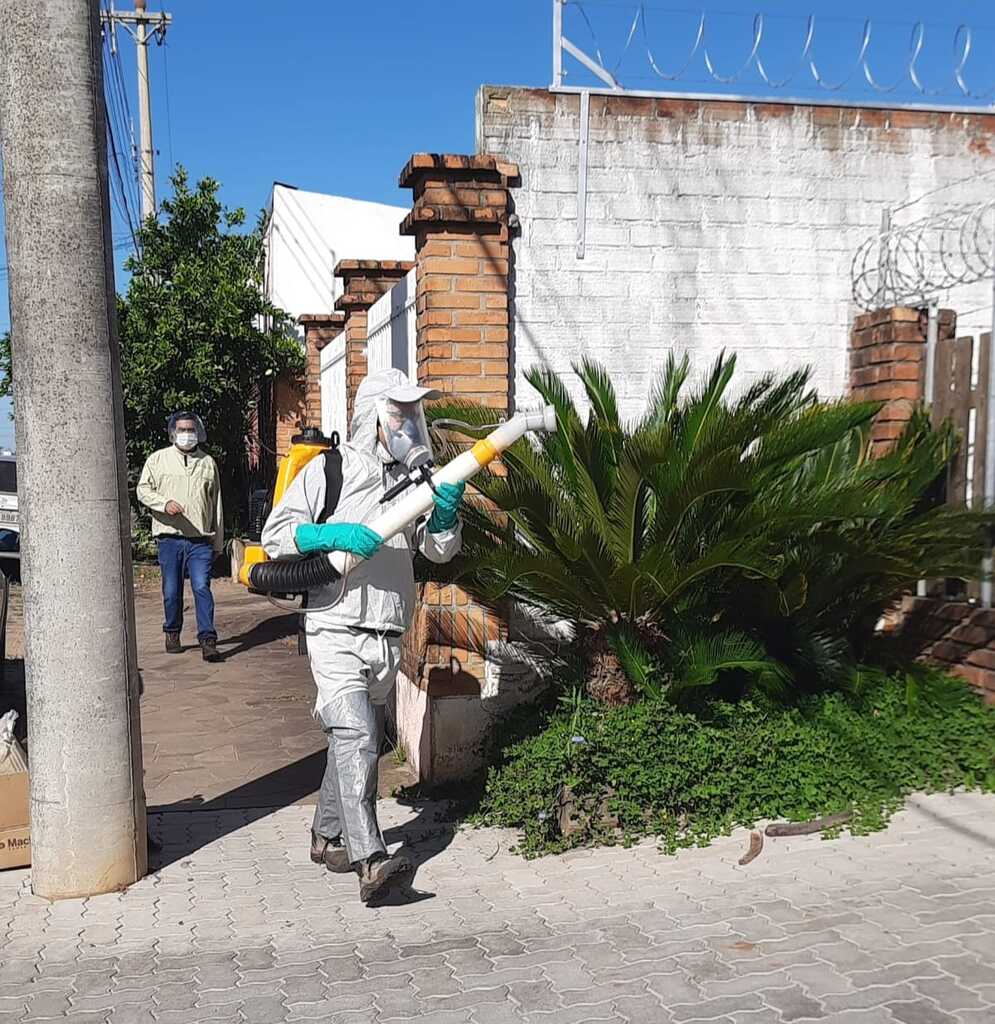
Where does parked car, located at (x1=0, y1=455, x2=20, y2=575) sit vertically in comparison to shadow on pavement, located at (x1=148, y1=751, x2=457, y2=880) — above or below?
above

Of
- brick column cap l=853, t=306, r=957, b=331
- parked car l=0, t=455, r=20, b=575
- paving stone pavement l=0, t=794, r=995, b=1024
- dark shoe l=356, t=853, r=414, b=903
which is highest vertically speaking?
brick column cap l=853, t=306, r=957, b=331

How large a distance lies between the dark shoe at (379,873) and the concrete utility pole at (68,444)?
98 centimetres

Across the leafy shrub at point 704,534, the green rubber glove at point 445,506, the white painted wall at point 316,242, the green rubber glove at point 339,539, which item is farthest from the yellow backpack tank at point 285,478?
the white painted wall at point 316,242

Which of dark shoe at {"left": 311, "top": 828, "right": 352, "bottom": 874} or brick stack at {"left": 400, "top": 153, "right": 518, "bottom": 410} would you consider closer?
dark shoe at {"left": 311, "top": 828, "right": 352, "bottom": 874}

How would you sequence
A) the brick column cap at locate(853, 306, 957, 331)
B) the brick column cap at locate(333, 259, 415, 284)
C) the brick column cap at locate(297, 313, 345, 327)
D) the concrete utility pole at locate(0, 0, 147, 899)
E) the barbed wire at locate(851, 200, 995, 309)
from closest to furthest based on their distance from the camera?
the concrete utility pole at locate(0, 0, 147, 899) → the brick column cap at locate(853, 306, 957, 331) → the barbed wire at locate(851, 200, 995, 309) → the brick column cap at locate(333, 259, 415, 284) → the brick column cap at locate(297, 313, 345, 327)

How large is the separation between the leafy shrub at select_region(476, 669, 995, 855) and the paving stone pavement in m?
0.15

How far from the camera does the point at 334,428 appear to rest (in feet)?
34.8

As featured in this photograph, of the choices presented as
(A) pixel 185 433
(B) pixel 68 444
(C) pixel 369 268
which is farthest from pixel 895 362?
(A) pixel 185 433

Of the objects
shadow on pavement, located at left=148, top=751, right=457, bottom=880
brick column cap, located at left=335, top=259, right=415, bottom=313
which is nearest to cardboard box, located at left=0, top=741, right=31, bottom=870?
shadow on pavement, located at left=148, top=751, right=457, bottom=880

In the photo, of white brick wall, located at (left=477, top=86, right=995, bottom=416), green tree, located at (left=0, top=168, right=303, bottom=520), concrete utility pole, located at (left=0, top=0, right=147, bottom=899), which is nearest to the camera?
concrete utility pole, located at (left=0, top=0, right=147, bottom=899)

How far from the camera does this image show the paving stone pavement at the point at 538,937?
3488 millimetres

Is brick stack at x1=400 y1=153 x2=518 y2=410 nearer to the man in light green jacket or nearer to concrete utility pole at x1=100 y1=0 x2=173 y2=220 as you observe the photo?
the man in light green jacket

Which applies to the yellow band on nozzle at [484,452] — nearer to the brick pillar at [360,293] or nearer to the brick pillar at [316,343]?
the brick pillar at [360,293]

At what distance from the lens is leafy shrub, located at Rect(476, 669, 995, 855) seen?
4.88 meters
